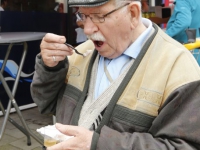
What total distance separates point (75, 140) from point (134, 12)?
27.1 inches

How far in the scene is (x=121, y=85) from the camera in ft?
4.90

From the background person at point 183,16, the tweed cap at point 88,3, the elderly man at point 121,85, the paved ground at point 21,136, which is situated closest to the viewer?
the elderly man at point 121,85

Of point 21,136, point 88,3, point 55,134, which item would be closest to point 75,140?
point 55,134

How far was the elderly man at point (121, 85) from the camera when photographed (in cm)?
135

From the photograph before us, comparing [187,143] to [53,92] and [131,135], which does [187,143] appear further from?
[53,92]

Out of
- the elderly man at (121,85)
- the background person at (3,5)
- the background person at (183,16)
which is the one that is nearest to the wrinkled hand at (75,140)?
the elderly man at (121,85)

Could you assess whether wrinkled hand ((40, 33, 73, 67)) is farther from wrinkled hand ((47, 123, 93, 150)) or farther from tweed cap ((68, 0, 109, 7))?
wrinkled hand ((47, 123, 93, 150))

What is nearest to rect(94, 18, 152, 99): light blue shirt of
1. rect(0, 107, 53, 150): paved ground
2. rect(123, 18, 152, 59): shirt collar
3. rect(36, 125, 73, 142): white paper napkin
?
rect(123, 18, 152, 59): shirt collar

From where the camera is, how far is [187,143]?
4.42 ft

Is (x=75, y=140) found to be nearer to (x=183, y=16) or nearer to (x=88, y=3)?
(x=88, y=3)

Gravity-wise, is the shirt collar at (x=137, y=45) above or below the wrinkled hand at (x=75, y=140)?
above

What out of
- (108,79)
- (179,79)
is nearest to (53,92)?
(108,79)

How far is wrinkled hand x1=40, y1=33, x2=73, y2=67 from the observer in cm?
162

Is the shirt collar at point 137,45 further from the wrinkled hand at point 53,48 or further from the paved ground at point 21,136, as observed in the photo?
the paved ground at point 21,136
